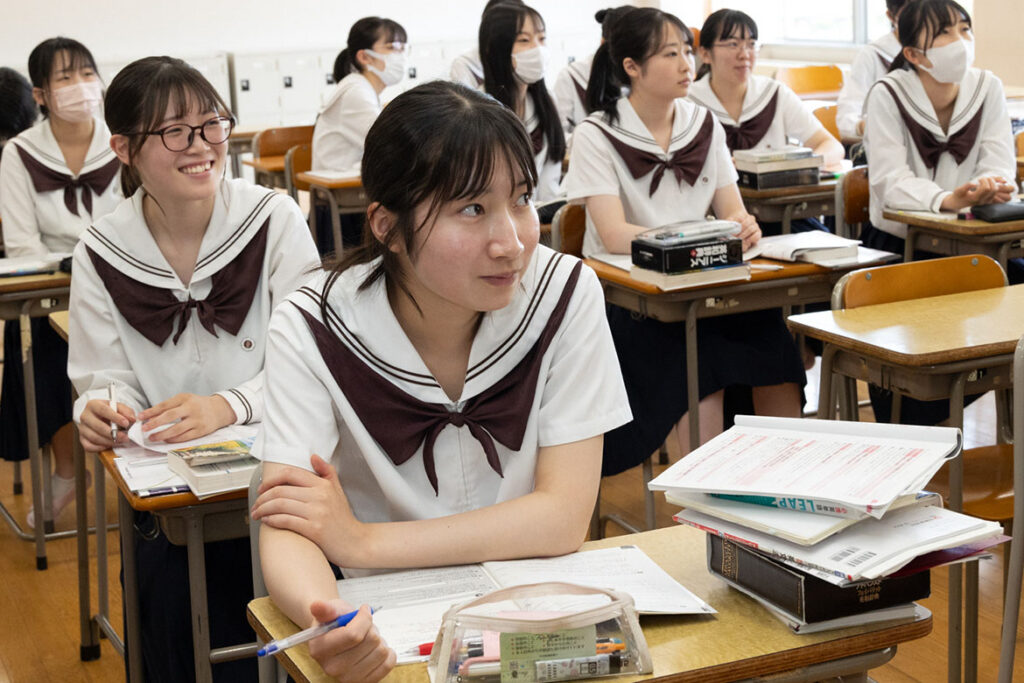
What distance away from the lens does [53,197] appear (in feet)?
12.3

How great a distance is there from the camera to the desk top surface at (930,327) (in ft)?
7.26

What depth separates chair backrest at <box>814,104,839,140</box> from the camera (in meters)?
6.05

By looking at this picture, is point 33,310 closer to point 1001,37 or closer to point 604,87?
point 604,87

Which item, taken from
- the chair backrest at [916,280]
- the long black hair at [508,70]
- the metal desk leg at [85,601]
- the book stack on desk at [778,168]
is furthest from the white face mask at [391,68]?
the chair backrest at [916,280]

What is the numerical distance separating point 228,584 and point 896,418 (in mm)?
1578

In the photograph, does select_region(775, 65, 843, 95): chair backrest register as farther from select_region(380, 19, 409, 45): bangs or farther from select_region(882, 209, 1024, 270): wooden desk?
select_region(882, 209, 1024, 270): wooden desk

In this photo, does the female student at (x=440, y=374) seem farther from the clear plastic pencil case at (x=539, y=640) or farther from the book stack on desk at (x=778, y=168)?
the book stack on desk at (x=778, y=168)

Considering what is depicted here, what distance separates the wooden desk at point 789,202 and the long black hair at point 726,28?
0.83 meters

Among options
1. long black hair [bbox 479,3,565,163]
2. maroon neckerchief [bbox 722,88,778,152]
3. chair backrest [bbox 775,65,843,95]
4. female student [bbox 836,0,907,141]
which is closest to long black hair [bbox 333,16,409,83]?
long black hair [bbox 479,3,565,163]

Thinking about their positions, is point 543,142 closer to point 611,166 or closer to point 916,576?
point 611,166

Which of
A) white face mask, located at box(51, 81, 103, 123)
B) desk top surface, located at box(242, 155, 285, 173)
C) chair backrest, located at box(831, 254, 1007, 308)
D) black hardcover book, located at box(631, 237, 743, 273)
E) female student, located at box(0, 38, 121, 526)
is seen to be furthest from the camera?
desk top surface, located at box(242, 155, 285, 173)

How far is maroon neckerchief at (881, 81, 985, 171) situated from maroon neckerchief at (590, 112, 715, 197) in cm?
82

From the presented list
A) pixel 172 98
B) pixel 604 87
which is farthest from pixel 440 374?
pixel 604 87

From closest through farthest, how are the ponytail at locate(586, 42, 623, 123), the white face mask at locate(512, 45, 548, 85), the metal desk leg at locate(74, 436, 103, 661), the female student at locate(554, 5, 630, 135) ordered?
the metal desk leg at locate(74, 436, 103, 661) → the ponytail at locate(586, 42, 623, 123) → the white face mask at locate(512, 45, 548, 85) → the female student at locate(554, 5, 630, 135)
